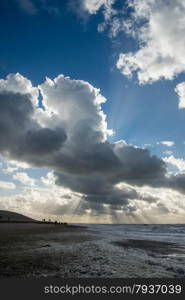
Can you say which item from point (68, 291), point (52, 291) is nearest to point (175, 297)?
point (68, 291)

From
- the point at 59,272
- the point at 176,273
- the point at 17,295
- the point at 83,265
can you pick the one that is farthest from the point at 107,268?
the point at 17,295

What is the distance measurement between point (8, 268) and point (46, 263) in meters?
2.59

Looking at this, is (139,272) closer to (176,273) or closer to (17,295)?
(176,273)

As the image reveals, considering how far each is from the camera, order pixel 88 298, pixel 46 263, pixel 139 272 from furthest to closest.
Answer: pixel 46 263
pixel 139 272
pixel 88 298

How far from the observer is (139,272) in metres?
12.6

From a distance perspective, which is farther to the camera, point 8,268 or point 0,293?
point 8,268

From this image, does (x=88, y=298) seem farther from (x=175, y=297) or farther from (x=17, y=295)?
(x=175, y=297)

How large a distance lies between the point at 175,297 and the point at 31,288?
219 inches

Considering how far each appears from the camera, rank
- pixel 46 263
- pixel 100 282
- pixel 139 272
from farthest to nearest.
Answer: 1. pixel 46 263
2. pixel 139 272
3. pixel 100 282

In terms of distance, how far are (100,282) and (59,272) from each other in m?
3.11

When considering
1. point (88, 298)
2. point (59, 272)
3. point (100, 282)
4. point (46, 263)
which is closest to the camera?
point (88, 298)

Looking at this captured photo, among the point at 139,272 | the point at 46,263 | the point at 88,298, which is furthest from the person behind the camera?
the point at 46,263

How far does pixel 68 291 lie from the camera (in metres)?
8.62

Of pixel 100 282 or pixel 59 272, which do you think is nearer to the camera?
pixel 100 282
